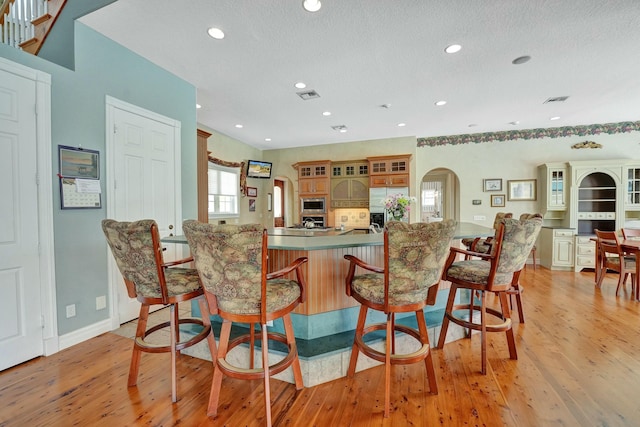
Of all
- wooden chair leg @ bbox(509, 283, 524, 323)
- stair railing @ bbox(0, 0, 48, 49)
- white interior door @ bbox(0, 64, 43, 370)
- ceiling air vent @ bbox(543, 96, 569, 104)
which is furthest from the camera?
ceiling air vent @ bbox(543, 96, 569, 104)

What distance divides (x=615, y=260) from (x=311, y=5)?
5257 millimetres

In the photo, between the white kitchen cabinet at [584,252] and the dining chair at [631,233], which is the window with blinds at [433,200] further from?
the dining chair at [631,233]

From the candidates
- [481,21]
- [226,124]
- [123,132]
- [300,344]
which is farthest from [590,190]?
[123,132]

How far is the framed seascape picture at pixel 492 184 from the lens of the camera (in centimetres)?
600

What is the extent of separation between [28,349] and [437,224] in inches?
127

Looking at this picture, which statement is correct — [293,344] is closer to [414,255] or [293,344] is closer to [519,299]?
[414,255]

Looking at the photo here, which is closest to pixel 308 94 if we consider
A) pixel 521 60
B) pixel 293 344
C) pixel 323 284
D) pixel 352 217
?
pixel 521 60

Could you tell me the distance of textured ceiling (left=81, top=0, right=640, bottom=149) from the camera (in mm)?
2260

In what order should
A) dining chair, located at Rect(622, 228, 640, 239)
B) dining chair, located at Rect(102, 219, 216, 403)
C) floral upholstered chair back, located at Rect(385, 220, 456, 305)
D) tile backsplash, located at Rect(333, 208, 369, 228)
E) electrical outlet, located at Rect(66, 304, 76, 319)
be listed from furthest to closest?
tile backsplash, located at Rect(333, 208, 369, 228) → dining chair, located at Rect(622, 228, 640, 239) → electrical outlet, located at Rect(66, 304, 76, 319) → dining chair, located at Rect(102, 219, 216, 403) → floral upholstered chair back, located at Rect(385, 220, 456, 305)

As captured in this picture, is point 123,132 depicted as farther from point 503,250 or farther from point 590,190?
point 590,190

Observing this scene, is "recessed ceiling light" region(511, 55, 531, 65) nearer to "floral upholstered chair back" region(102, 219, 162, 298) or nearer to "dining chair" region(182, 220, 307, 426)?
"dining chair" region(182, 220, 307, 426)

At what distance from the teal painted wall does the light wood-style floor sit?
0.47m

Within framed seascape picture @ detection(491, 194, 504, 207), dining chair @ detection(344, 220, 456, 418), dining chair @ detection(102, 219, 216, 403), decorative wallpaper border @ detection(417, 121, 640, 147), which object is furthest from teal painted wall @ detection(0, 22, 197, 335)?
framed seascape picture @ detection(491, 194, 504, 207)

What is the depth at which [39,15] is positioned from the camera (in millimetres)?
2820
